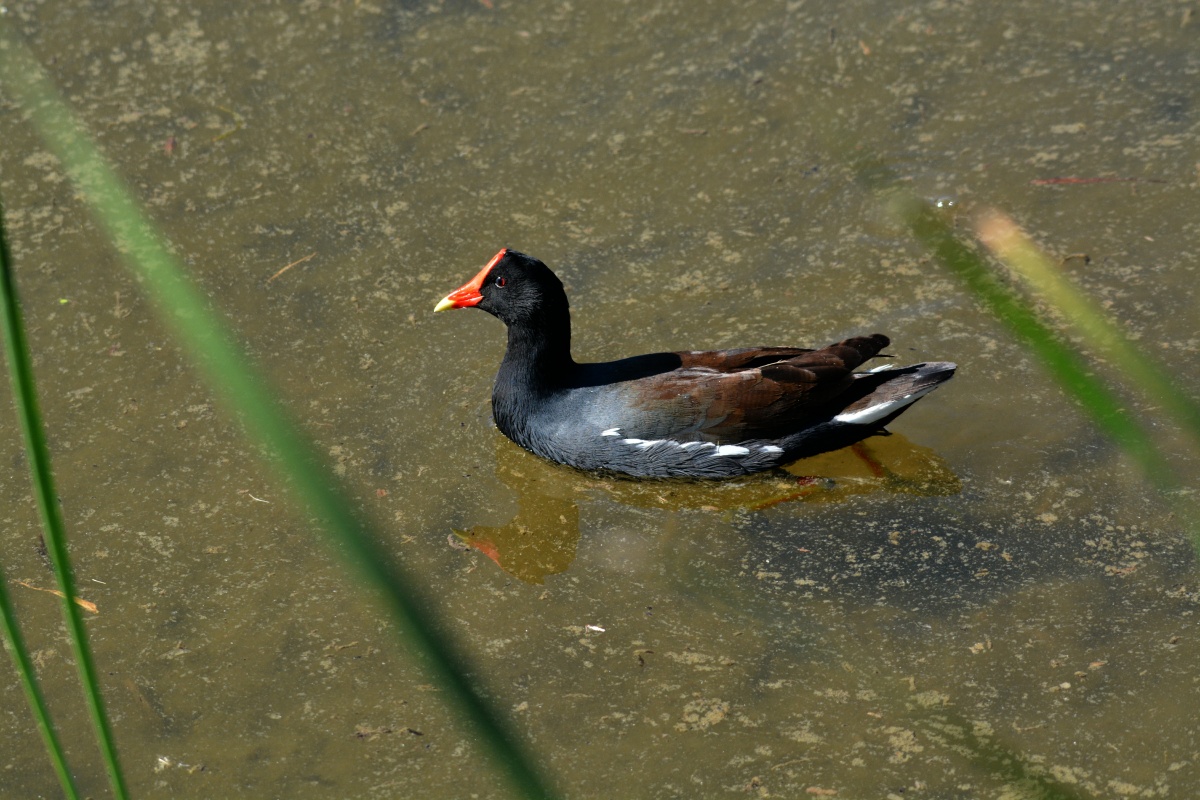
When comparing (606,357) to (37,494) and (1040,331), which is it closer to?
(1040,331)

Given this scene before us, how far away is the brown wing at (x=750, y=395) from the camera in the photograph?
147 inches

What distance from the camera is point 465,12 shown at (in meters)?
5.72

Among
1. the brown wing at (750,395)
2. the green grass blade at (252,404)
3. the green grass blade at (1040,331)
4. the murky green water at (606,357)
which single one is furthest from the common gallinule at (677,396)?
the green grass blade at (252,404)

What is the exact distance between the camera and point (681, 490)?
384 cm

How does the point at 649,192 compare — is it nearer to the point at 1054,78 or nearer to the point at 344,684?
the point at 1054,78

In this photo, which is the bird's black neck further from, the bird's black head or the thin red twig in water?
the thin red twig in water

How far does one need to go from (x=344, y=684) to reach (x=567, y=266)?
6.03 ft

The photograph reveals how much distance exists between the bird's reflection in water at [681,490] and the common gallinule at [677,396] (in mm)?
64

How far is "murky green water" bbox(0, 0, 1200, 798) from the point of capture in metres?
3.11

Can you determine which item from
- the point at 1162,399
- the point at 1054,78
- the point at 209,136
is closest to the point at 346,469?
the point at 209,136

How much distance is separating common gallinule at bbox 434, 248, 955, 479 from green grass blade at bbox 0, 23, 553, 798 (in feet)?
2.13

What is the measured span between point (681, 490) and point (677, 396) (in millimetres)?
297

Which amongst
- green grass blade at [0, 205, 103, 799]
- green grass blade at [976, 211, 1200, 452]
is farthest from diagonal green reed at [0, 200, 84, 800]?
green grass blade at [976, 211, 1200, 452]

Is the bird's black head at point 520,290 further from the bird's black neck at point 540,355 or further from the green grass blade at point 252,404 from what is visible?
the green grass blade at point 252,404
